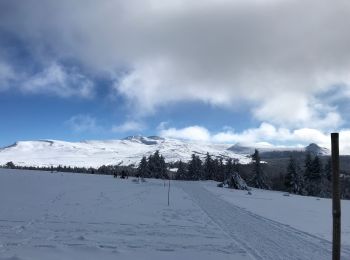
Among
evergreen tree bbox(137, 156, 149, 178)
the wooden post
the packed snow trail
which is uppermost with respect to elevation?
evergreen tree bbox(137, 156, 149, 178)

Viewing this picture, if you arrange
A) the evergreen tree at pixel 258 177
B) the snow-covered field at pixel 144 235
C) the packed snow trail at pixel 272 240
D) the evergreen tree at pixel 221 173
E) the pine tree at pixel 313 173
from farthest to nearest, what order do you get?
1. the evergreen tree at pixel 221 173
2. the evergreen tree at pixel 258 177
3. the pine tree at pixel 313 173
4. the packed snow trail at pixel 272 240
5. the snow-covered field at pixel 144 235

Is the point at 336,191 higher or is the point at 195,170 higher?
the point at 195,170

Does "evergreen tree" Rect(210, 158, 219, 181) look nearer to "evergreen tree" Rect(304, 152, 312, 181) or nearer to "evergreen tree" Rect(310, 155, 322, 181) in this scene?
"evergreen tree" Rect(304, 152, 312, 181)

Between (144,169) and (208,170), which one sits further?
(208,170)

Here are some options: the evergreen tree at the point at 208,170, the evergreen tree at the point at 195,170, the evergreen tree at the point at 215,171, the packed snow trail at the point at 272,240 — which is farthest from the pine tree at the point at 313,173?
the packed snow trail at the point at 272,240

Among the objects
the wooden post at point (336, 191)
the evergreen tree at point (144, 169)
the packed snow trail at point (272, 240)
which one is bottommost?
the packed snow trail at point (272, 240)

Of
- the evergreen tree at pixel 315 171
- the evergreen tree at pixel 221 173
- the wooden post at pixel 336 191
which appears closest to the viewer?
the wooden post at pixel 336 191

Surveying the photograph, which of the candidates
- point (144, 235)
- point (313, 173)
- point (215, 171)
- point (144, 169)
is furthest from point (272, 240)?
point (215, 171)

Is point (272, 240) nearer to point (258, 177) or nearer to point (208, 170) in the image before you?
point (258, 177)

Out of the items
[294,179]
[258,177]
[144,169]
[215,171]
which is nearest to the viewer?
[294,179]

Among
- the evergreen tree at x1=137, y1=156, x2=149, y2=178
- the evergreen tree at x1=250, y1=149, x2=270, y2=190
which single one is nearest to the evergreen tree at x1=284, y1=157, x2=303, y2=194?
the evergreen tree at x1=250, y1=149, x2=270, y2=190

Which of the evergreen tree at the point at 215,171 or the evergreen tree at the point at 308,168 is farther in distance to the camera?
the evergreen tree at the point at 215,171

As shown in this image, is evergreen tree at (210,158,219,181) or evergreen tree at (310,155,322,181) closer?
evergreen tree at (310,155,322,181)

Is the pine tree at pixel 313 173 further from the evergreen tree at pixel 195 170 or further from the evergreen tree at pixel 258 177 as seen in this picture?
the evergreen tree at pixel 195 170
